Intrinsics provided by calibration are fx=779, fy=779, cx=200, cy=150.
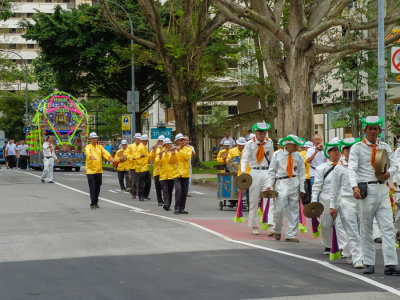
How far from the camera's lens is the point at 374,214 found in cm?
950

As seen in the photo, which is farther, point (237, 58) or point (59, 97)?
point (59, 97)

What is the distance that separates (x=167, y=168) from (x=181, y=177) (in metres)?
0.60

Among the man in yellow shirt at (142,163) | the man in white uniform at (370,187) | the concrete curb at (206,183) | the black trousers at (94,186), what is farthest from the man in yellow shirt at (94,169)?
the man in white uniform at (370,187)

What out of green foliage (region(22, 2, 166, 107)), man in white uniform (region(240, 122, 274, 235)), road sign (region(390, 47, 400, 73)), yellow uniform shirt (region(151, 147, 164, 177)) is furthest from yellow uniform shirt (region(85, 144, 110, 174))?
green foliage (region(22, 2, 166, 107))

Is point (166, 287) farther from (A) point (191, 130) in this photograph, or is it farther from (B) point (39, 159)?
(B) point (39, 159)

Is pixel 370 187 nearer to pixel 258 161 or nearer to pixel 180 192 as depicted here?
pixel 258 161

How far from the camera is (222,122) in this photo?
52188 millimetres

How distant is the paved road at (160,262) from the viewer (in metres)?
7.99

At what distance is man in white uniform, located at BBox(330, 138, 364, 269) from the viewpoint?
9805 millimetres

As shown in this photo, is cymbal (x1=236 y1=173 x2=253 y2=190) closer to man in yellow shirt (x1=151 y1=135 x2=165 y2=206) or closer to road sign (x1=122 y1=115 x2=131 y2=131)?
man in yellow shirt (x1=151 y1=135 x2=165 y2=206)

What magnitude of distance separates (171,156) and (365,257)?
29.6 feet

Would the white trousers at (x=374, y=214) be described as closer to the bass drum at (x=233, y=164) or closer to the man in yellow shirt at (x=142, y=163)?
the bass drum at (x=233, y=164)

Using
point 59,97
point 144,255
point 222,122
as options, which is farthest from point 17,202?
point 222,122

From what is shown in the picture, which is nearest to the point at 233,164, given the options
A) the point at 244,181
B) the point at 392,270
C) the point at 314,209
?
the point at 244,181
